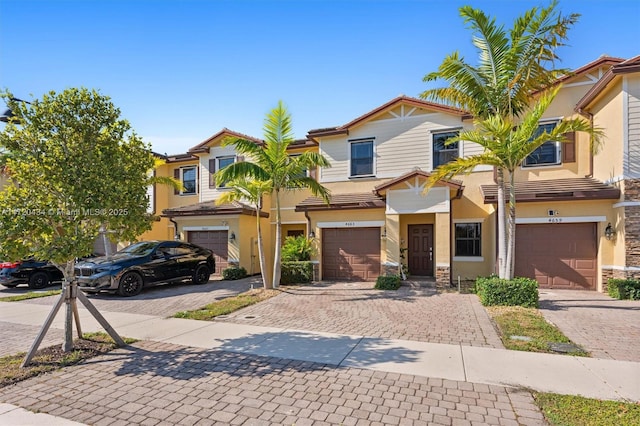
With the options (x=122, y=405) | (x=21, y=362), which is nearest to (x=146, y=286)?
(x=21, y=362)

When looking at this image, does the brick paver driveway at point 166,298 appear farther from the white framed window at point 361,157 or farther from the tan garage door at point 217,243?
the white framed window at point 361,157

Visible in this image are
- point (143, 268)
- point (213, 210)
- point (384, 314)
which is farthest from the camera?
point (213, 210)

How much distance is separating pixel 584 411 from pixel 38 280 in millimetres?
17108

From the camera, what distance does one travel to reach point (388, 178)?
584 inches

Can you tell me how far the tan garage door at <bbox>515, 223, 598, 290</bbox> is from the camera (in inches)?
455

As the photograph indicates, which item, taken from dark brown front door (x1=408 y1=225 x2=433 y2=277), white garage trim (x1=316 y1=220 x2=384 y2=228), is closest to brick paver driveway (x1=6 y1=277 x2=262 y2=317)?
white garage trim (x1=316 y1=220 x2=384 y2=228)

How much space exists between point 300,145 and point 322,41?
8.26 metres

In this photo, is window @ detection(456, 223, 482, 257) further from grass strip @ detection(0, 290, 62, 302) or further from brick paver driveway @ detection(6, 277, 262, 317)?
grass strip @ detection(0, 290, 62, 302)

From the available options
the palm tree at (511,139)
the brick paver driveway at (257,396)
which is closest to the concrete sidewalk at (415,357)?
the brick paver driveway at (257,396)

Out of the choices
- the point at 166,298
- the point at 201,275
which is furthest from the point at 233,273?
the point at 166,298

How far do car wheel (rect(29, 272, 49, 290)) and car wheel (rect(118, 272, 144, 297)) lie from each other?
517 cm

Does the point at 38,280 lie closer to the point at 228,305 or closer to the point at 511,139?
the point at 228,305

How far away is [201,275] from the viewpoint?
46.5 ft

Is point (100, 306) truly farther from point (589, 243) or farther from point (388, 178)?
point (589, 243)
